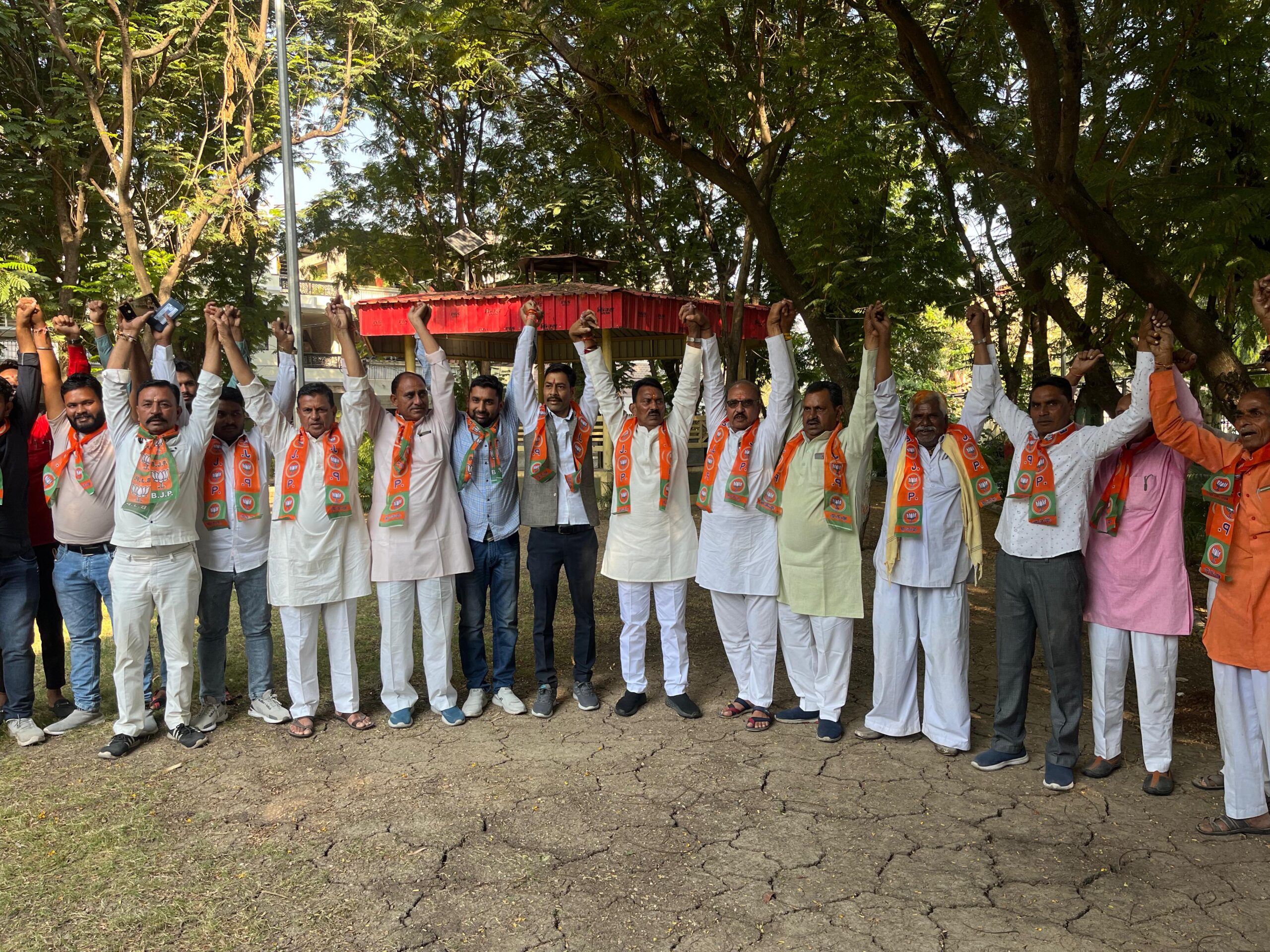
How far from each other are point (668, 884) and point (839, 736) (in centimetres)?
181

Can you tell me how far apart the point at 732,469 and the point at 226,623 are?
299cm

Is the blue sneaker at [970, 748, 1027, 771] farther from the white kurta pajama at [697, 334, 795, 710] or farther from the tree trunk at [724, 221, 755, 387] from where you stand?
the tree trunk at [724, 221, 755, 387]

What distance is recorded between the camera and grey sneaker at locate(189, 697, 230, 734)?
5305 millimetres

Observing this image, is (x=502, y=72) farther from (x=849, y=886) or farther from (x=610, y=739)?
(x=849, y=886)

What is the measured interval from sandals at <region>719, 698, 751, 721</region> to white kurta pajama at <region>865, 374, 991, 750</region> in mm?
793

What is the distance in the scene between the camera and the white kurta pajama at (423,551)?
5.39 meters

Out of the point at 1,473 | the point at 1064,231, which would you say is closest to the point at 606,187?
the point at 1064,231

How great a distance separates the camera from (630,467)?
5.66m

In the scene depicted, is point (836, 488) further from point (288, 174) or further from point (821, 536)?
point (288, 174)

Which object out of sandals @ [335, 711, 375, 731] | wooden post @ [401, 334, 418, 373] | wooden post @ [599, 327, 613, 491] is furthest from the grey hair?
wooden post @ [401, 334, 418, 373]

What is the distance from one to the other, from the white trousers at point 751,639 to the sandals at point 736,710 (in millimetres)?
28

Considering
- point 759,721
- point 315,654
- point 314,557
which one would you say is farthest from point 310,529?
point 759,721

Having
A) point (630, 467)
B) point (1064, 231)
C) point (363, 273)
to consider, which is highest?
point (363, 273)

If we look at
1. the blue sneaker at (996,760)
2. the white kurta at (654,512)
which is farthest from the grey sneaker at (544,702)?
the blue sneaker at (996,760)
